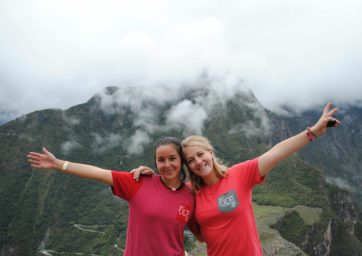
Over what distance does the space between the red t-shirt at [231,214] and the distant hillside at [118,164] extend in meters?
77.3

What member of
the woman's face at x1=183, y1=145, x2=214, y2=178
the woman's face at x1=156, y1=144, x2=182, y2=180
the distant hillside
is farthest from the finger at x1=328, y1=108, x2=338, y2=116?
the distant hillside

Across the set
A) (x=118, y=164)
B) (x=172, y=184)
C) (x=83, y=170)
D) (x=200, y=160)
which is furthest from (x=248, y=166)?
(x=118, y=164)

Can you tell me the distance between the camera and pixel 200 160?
22.7ft

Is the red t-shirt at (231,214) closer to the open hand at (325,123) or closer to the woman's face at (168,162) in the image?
the woman's face at (168,162)

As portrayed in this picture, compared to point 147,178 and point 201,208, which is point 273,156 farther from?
point 147,178

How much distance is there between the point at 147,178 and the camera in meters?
6.94

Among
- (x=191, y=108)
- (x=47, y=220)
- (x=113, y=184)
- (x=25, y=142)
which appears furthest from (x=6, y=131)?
(x=113, y=184)

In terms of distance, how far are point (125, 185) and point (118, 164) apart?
452 ft

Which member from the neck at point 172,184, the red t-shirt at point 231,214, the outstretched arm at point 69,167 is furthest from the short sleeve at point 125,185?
the red t-shirt at point 231,214

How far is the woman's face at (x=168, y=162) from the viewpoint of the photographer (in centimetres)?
684

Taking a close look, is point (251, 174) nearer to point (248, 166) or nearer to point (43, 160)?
point (248, 166)

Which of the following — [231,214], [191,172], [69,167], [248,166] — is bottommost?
[231,214]

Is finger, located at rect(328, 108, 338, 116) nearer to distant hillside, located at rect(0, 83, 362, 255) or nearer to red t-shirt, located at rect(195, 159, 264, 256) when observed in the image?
red t-shirt, located at rect(195, 159, 264, 256)

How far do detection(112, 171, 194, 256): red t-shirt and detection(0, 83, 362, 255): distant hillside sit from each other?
77549mm
